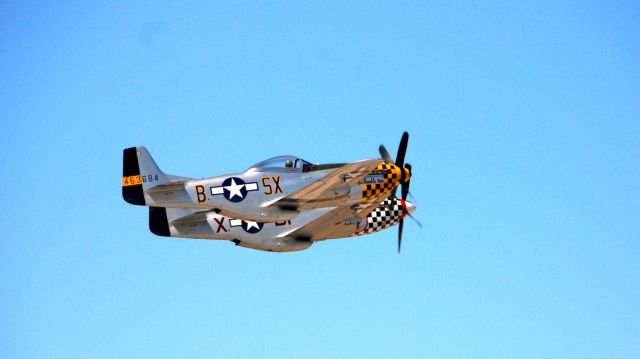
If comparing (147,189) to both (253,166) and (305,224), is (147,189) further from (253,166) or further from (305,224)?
(305,224)

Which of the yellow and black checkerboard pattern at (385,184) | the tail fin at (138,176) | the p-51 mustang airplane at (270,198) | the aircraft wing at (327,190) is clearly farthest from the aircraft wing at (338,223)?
the tail fin at (138,176)

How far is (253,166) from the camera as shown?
3631 cm

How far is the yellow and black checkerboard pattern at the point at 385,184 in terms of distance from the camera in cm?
3841

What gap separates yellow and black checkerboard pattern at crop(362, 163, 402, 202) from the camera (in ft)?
126

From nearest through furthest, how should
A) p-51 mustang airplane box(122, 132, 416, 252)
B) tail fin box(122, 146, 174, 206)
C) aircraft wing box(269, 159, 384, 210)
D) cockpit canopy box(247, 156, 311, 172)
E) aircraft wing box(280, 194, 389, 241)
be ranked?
tail fin box(122, 146, 174, 206) → p-51 mustang airplane box(122, 132, 416, 252) → aircraft wing box(269, 159, 384, 210) → cockpit canopy box(247, 156, 311, 172) → aircraft wing box(280, 194, 389, 241)

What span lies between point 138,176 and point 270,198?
446cm

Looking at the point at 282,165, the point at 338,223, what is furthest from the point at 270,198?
the point at 338,223

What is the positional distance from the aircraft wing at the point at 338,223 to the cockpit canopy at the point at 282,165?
3.43 meters

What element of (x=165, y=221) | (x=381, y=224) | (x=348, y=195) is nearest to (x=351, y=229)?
(x=381, y=224)

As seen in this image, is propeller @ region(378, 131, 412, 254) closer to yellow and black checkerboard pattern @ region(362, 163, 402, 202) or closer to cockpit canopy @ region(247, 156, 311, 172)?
yellow and black checkerboard pattern @ region(362, 163, 402, 202)

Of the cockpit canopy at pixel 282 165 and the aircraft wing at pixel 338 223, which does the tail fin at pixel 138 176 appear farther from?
the aircraft wing at pixel 338 223

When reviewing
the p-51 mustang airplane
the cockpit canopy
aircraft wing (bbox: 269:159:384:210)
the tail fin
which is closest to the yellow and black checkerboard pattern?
the p-51 mustang airplane

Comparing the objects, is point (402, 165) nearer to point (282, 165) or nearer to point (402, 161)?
point (402, 161)

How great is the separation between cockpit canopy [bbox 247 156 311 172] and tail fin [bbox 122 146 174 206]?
316 centimetres
